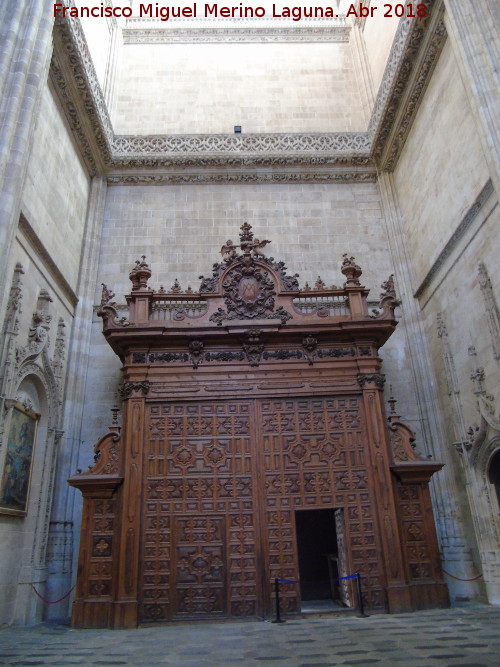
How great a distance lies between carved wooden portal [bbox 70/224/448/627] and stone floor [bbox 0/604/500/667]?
58 cm

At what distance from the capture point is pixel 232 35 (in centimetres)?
1659

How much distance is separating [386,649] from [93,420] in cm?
778

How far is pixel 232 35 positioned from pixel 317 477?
14398mm

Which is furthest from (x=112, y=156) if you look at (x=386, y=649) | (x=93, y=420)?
(x=386, y=649)

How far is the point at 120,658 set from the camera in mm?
5723

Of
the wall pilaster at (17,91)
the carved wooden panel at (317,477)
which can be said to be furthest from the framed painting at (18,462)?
the carved wooden panel at (317,477)

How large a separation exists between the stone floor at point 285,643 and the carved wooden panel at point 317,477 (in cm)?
90

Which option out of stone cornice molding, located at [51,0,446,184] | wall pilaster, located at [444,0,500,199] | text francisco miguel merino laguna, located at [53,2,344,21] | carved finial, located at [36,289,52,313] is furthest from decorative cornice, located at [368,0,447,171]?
carved finial, located at [36,289,52,313]

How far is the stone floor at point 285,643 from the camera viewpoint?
17.4 ft

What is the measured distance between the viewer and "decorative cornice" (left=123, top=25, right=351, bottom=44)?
16.4m

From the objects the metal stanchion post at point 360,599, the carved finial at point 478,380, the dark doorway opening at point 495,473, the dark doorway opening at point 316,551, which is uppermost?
the carved finial at point 478,380

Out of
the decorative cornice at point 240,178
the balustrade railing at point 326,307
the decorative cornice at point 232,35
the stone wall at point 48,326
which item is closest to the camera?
the stone wall at point 48,326

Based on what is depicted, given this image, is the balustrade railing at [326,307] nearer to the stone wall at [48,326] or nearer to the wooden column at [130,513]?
the wooden column at [130,513]

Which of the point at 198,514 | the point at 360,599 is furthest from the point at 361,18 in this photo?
the point at 360,599
